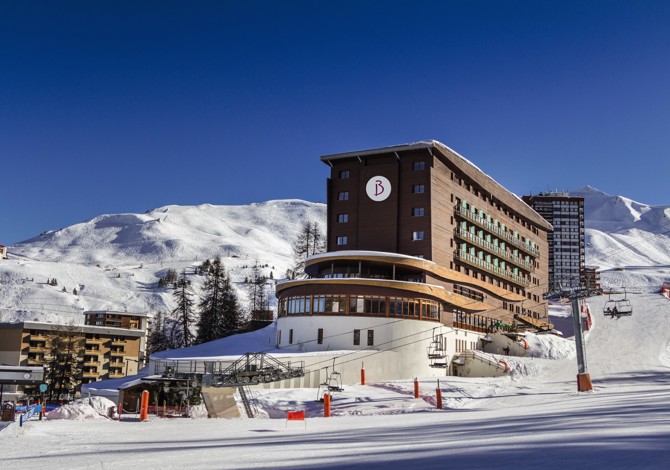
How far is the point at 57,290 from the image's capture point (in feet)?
543

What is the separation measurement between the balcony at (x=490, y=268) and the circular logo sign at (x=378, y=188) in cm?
1074

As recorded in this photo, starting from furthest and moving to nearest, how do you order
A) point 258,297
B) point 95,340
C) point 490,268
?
point 258,297 < point 95,340 < point 490,268

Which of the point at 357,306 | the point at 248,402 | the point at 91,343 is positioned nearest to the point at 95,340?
the point at 91,343

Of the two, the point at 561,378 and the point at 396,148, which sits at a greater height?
the point at 396,148

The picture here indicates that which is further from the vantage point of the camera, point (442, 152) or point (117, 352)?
point (117, 352)

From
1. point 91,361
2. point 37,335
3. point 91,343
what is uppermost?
point 37,335

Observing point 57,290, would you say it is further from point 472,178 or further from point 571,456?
point 571,456

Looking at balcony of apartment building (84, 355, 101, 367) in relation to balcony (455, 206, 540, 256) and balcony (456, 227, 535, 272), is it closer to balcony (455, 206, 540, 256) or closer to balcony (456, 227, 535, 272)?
balcony (456, 227, 535, 272)

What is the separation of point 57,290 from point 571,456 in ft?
560

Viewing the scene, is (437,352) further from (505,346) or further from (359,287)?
(505,346)

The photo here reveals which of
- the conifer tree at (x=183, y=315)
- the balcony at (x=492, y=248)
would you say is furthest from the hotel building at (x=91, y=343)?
the balcony at (x=492, y=248)

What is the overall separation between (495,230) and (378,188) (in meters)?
22.3

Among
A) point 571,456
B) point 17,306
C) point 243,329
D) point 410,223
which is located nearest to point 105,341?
point 243,329

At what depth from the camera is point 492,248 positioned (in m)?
81.8
